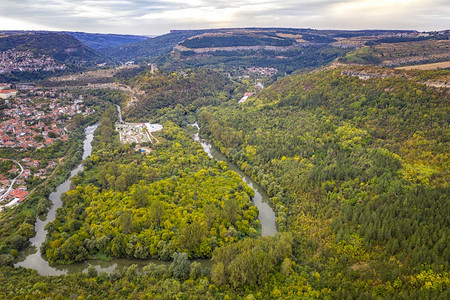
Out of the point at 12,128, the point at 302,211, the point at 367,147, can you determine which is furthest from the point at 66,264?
the point at 12,128

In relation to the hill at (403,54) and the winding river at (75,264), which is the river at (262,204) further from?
the hill at (403,54)

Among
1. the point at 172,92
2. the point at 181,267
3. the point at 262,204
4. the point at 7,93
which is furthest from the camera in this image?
the point at 172,92

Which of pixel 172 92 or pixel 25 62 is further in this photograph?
pixel 25 62

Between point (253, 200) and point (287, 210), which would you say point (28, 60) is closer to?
point (253, 200)

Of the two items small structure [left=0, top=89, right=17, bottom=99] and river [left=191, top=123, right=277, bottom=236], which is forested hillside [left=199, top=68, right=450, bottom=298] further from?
small structure [left=0, top=89, right=17, bottom=99]

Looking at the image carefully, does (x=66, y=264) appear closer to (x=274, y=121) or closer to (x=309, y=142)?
(x=309, y=142)

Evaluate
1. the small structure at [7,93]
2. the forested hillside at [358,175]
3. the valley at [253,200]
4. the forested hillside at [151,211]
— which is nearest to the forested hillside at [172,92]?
the valley at [253,200]

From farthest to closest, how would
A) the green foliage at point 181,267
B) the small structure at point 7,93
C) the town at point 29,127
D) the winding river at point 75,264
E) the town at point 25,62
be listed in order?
the town at point 25,62
the small structure at point 7,93
the town at point 29,127
the winding river at point 75,264
the green foliage at point 181,267

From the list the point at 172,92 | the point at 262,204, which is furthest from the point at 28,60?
the point at 262,204

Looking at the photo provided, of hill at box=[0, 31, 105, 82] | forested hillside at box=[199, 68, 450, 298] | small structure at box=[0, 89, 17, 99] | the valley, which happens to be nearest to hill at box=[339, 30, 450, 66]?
the valley
